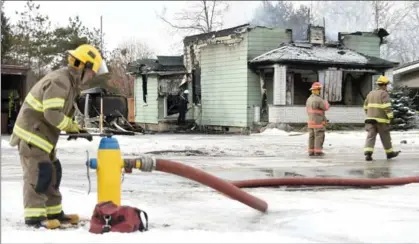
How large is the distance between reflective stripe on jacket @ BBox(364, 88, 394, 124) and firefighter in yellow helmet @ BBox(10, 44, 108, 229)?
317 inches

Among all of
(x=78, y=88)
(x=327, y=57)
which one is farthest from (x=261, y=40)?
(x=78, y=88)

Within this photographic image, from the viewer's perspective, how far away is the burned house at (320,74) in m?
24.1

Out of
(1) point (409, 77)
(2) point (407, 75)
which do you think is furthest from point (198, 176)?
(2) point (407, 75)

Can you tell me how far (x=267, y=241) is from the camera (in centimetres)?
457

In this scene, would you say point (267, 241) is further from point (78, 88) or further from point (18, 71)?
point (18, 71)

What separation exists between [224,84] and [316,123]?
13.3 m

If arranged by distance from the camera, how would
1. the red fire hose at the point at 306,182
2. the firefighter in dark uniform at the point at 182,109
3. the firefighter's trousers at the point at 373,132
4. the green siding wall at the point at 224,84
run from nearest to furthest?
the red fire hose at the point at 306,182 → the firefighter's trousers at the point at 373,132 → the green siding wall at the point at 224,84 → the firefighter in dark uniform at the point at 182,109

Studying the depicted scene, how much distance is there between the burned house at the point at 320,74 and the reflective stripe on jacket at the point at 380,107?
38.0 ft

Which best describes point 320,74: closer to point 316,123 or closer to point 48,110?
point 316,123

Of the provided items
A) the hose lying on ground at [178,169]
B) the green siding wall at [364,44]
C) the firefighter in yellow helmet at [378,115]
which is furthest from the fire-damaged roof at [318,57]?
the hose lying on ground at [178,169]

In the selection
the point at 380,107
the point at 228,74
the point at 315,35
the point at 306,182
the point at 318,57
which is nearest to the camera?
the point at 306,182

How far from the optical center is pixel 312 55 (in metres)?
24.8

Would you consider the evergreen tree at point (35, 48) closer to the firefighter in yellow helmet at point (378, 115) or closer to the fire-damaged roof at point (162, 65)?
the fire-damaged roof at point (162, 65)

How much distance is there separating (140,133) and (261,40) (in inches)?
259
